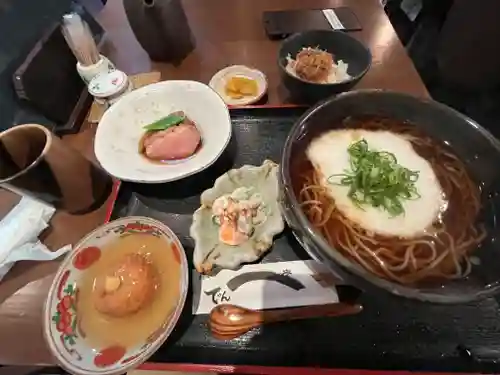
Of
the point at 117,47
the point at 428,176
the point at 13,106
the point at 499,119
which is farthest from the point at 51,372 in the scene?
the point at 499,119

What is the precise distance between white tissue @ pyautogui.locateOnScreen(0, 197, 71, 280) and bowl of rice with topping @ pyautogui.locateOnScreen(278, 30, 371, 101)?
1.00 metres

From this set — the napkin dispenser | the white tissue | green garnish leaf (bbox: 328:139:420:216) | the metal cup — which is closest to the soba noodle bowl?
green garnish leaf (bbox: 328:139:420:216)

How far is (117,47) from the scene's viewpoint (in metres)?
1.83

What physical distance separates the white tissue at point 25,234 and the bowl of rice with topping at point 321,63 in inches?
39.3

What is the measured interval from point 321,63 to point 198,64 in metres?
0.58

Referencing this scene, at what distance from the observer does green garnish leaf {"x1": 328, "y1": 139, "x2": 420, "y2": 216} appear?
0.97 m

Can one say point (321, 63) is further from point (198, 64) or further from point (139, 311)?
point (139, 311)

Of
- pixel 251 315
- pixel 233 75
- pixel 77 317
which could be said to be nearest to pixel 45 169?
pixel 77 317

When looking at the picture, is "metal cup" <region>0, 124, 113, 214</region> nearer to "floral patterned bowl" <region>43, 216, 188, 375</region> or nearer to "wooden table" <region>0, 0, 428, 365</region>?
"wooden table" <region>0, 0, 428, 365</region>

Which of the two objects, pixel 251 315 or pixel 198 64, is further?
pixel 198 64

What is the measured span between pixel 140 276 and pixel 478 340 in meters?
0.89

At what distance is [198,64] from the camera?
5.64 feet

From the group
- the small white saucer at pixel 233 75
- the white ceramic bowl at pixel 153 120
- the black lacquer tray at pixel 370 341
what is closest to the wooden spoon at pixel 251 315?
the black lacquer tray at pixel 370 341

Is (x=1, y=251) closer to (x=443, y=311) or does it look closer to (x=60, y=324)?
(x=60, y=324)
